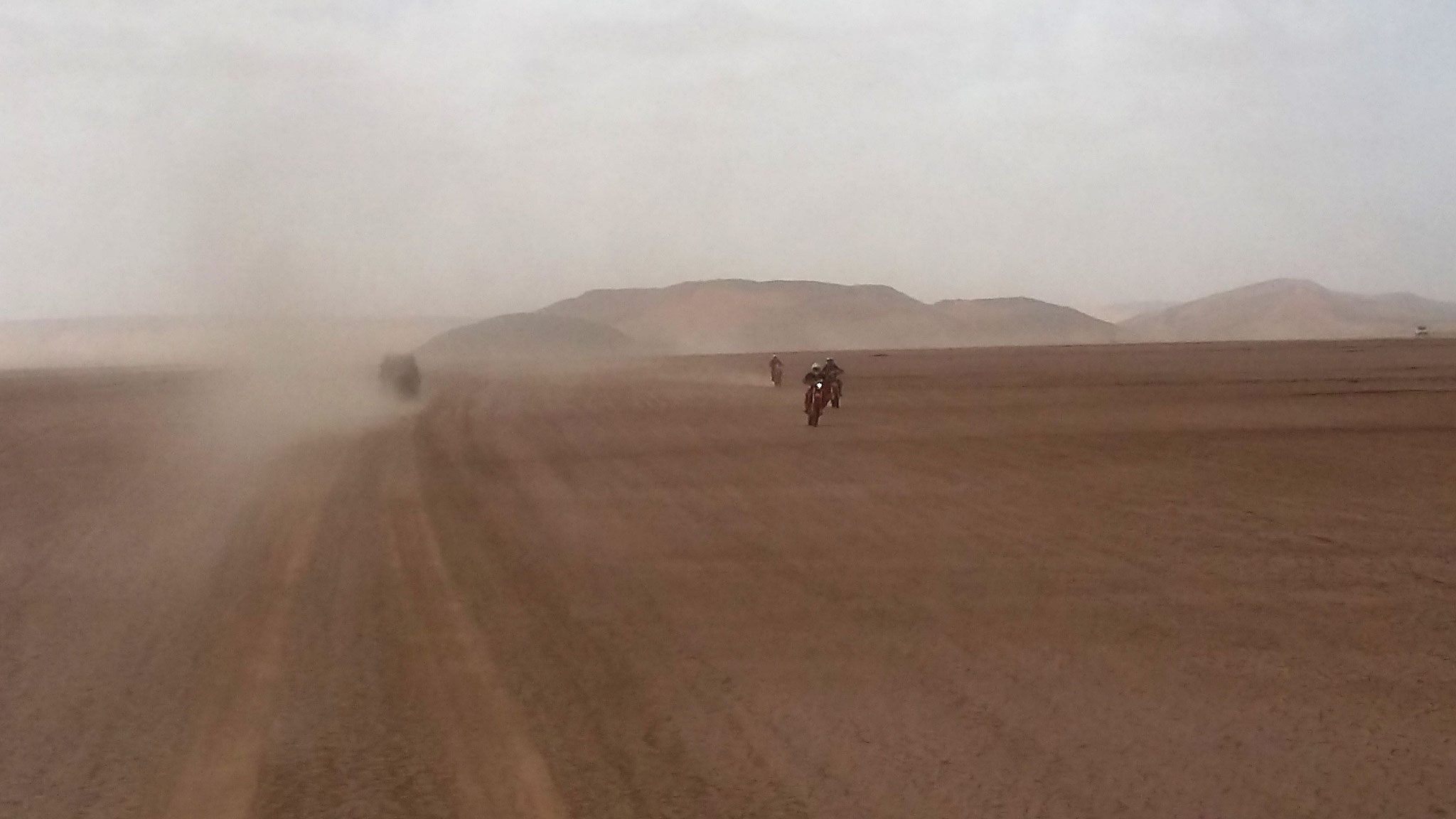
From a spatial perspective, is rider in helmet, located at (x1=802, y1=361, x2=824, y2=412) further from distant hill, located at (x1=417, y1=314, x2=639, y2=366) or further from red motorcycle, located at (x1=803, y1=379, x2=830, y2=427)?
distant hill, located at (x1=417, y1=314, x2=639, y2=366)

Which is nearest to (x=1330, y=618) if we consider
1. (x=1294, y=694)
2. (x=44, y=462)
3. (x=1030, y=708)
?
(x=1294, y=694)

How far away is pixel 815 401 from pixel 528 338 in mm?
129188

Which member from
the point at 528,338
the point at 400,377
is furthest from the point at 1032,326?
the point at 400,377

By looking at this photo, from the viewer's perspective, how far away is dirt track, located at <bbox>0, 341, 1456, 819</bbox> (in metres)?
6.41

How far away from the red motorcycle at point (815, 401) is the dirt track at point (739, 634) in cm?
534

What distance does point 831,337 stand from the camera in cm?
17362

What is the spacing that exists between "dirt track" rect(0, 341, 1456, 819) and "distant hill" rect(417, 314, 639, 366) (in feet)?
381

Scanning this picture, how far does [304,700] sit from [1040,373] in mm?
47392

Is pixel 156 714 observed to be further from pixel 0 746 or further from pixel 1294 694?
pixel 1294 694

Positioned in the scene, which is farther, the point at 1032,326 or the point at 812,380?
the point at 1032,326

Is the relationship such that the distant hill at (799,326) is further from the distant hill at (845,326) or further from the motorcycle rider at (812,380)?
the motorcycle rider at (812,380)

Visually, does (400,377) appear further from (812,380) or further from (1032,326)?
(1032,326)

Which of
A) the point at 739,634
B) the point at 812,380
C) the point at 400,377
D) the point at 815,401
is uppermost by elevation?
the point at 812,380

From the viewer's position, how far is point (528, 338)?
153875 millimetres
